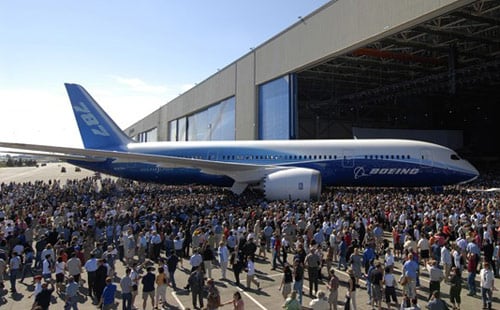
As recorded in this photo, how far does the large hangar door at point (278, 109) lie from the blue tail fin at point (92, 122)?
1893 centimetres

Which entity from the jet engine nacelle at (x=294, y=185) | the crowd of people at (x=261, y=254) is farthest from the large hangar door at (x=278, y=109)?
the crowd of people at (x=261, y=254)

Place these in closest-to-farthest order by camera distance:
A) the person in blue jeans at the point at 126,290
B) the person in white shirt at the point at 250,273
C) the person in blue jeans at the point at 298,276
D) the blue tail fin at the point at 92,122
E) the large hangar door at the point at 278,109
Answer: the person in blue jeans at the point at 126,290
the person in blue jeans at the point at 298,276
the person in white shirt at the point at 250,273
the blue tail fin at the point at 92,122
the large hangar door at the point at 278,109

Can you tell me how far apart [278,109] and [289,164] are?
18385mm

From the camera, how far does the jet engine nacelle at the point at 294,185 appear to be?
20.4 metres

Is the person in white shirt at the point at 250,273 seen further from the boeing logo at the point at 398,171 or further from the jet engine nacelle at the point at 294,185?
the boeing logo at the point at 398,171

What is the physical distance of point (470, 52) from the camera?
35.5 metres

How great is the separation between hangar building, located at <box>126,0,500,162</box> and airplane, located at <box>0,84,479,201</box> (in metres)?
→ 9.73

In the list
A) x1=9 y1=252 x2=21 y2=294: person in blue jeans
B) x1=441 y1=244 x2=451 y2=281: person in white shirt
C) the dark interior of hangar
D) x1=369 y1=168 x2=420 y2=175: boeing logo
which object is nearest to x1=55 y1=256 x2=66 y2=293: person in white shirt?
x1=9 y1=252 x2=21 y2=294: person in blue jeans

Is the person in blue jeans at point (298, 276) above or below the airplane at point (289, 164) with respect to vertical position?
below

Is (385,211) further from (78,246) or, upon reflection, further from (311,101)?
(311,101)

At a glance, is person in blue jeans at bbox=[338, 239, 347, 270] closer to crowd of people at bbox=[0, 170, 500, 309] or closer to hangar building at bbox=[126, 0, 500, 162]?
crowd of people at bbox=[0, 170, 500, 309]

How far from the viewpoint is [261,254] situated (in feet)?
41.1

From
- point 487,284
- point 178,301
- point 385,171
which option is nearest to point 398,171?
point 385,171

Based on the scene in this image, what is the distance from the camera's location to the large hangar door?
39.7 meters
